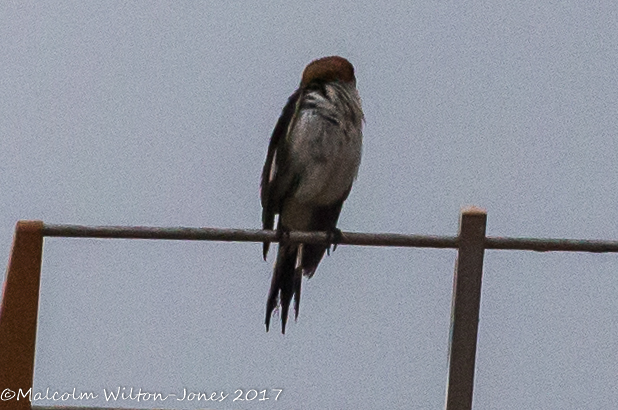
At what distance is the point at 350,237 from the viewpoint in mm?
4523

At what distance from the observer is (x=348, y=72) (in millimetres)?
6520

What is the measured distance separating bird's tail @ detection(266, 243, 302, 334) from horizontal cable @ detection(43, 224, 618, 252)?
169 cm

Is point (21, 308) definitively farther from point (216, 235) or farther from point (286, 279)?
point (286, 279)

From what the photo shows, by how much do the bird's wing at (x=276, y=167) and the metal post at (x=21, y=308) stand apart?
235 centimetres

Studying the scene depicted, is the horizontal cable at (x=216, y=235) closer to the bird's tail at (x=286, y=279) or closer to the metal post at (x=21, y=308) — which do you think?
the metal post at (x=21, y=308)

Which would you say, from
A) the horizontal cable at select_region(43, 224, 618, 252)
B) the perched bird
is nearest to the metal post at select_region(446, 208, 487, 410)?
the horizontal cable at select_region(43, 224, 618, 252)

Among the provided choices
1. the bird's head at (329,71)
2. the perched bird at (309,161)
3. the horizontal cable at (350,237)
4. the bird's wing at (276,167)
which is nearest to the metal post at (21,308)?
the horizontal cable at (350,237)

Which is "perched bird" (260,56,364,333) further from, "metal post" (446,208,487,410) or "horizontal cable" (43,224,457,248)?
"metal post" (446,208,487,410)

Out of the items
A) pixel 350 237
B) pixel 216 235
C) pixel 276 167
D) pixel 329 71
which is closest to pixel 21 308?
pixel 216 235

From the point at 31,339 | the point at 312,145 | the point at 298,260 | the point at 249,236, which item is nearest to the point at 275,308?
the point at 298,260

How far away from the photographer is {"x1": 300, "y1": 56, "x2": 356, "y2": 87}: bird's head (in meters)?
6.46

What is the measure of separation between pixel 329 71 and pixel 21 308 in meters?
2.69

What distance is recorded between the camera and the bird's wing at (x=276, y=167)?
6.38 meters

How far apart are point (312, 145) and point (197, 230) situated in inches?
→ 76.7
